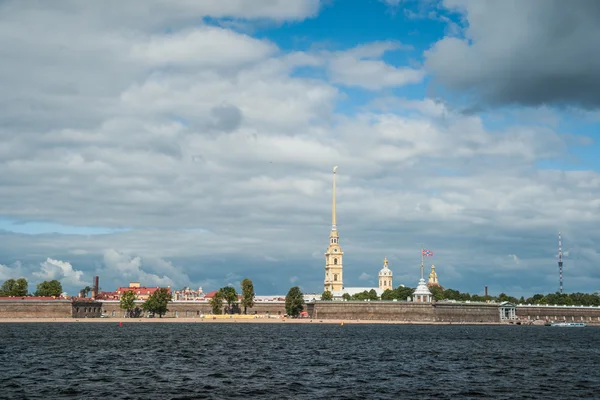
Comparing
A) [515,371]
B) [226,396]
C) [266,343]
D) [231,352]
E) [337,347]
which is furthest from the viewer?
[266,343]

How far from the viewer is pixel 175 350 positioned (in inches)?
3342

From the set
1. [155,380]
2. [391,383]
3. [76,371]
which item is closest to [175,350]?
[76,371]

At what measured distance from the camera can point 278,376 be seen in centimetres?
5866

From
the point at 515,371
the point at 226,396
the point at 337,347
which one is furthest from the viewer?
the point at 337,347

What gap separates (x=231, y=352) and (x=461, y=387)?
3664 centimetres

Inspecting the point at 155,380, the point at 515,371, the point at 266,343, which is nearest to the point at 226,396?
the point at 155,380

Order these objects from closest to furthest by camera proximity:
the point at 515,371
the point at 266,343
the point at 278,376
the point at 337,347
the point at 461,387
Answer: the point at 461,387 < the point at 278,376 < the point at 515,371 < the point at 337,347 < the point at 266,343

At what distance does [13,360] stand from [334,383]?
33897mm

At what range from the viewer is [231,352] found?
83.5m

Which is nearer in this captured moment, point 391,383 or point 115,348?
point 391,383

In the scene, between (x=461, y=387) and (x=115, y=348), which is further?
(x=115, y=348)

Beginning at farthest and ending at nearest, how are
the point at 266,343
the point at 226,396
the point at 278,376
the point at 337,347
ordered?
the point at 266,343
the point at 337,347
the point at 278,376
the point at 226,396

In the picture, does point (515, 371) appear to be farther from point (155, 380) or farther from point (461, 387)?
point (155, 380)

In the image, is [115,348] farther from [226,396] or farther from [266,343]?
[226,396]
